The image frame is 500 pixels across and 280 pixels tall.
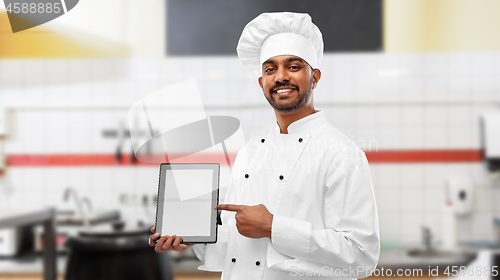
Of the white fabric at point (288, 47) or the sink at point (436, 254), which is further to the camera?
the sink at point (436, 254)

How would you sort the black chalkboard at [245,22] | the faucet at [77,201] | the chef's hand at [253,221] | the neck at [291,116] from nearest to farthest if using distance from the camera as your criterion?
the chef's hand at [253,221], the neck at [291,116], the black chalkboard at [245,22], the faucet at [77,201]

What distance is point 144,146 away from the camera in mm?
1342

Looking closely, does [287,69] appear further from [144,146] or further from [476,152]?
[476,152]

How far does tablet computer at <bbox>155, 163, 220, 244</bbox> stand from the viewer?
0.60 metres

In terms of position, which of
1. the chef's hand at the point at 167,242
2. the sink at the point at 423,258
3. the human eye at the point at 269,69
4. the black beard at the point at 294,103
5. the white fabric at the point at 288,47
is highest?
the white fabric at the point at 288,47

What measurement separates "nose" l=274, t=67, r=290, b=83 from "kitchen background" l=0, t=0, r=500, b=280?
573 mm

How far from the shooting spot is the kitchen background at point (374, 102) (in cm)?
129

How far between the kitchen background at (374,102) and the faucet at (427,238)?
0.05 feet

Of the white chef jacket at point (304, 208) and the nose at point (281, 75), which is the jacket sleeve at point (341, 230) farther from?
the nose at point (281, 75)

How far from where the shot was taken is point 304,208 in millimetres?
596

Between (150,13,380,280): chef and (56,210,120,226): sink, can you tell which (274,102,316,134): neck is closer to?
(150,13,380,280): chef

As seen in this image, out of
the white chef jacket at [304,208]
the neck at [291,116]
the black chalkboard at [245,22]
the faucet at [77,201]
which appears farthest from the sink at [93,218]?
the neck at [291,116]

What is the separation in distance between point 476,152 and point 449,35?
40cm

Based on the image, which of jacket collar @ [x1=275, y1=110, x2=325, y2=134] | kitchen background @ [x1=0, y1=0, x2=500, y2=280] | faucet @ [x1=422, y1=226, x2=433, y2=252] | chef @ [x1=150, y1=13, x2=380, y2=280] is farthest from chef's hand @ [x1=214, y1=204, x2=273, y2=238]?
faucet @ [x1=422, y1=226, x2=433, y2=252]
